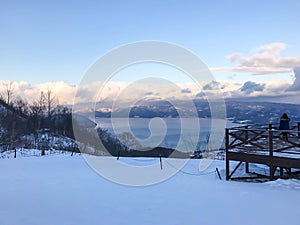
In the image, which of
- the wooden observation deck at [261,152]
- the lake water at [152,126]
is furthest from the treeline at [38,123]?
the wooden observation deck at [261,152]

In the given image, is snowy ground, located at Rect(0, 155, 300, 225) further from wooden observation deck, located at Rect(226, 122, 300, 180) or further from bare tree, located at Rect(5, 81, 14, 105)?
bare tree, located at Rect(5, 81, 14, 105)

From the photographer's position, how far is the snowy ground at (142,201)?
193 inches

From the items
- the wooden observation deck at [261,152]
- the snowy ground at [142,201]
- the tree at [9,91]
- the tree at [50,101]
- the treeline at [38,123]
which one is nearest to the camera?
the snowy ground at [142,201]

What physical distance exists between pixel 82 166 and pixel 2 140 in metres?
19.3

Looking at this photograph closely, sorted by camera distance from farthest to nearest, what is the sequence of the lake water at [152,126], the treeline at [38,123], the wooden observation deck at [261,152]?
the treeline at [38,123], the lake water at [152,126], the wooden observation deck at [261,152]

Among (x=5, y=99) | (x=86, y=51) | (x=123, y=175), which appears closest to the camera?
(x=123, y=175)

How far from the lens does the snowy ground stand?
16.1ft

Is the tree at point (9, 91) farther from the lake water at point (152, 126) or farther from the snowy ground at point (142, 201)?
the snowy ground at point (142, 201)

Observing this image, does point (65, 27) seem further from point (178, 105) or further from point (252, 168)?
point (252, 168)

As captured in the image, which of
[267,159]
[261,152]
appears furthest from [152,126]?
[267,159]

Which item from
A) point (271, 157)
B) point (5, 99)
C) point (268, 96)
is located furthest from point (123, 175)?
point (5, 99)

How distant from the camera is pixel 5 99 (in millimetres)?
31453

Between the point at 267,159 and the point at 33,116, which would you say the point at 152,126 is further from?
the point at 33,116

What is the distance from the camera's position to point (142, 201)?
602 cm
